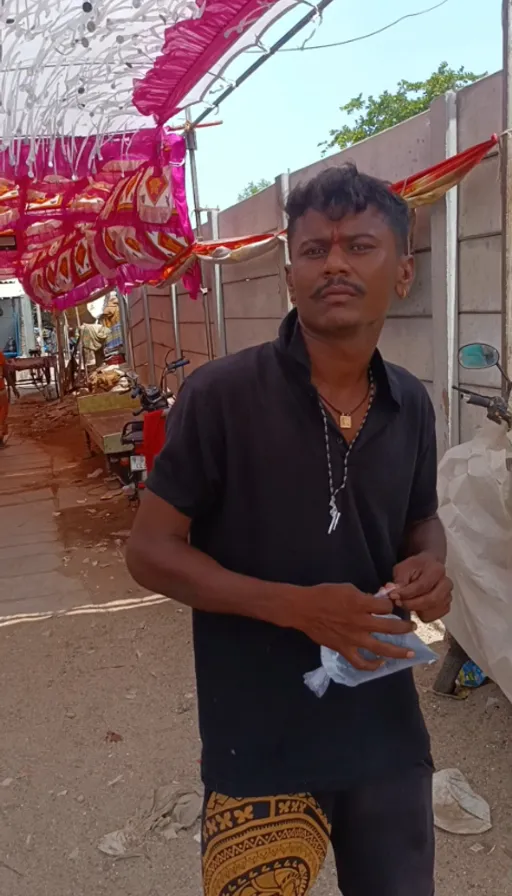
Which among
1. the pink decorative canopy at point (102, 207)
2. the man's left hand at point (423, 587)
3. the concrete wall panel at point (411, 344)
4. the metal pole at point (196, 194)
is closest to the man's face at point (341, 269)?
the man's left hand at point (423, 587)

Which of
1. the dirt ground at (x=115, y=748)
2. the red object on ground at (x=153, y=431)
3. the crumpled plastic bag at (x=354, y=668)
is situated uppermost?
the crumpled plastic bag at (x=354, y=668)

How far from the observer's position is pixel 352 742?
4.22 ft

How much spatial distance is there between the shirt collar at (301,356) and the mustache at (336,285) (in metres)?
0.10

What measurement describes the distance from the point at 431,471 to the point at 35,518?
5.73 m

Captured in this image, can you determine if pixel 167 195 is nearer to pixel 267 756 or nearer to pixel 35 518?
pixel 35 518

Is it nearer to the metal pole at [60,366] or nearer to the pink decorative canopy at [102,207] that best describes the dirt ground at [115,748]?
the pink decorative canopy at [102,207]

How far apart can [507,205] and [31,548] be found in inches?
Answer: 174

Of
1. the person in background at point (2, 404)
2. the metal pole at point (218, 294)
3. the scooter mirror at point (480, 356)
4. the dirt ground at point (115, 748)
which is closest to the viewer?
the dirt ground at point (115, 748)

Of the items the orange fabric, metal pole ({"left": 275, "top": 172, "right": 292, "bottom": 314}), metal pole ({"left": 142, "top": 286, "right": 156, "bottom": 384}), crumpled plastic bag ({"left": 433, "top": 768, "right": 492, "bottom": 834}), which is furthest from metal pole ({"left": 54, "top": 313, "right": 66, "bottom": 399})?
crumpled plastic bag ({"left": 433, "top": 768, "right": 492, "bottom": 834})

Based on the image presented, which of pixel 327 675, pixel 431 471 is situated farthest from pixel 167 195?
pixel 327 675

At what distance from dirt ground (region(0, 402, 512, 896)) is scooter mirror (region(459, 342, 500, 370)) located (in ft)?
4.92

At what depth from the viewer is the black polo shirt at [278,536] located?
1.23 metres

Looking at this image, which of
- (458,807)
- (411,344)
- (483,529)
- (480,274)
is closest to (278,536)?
(483,529)

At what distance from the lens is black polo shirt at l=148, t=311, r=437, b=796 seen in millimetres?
1229
